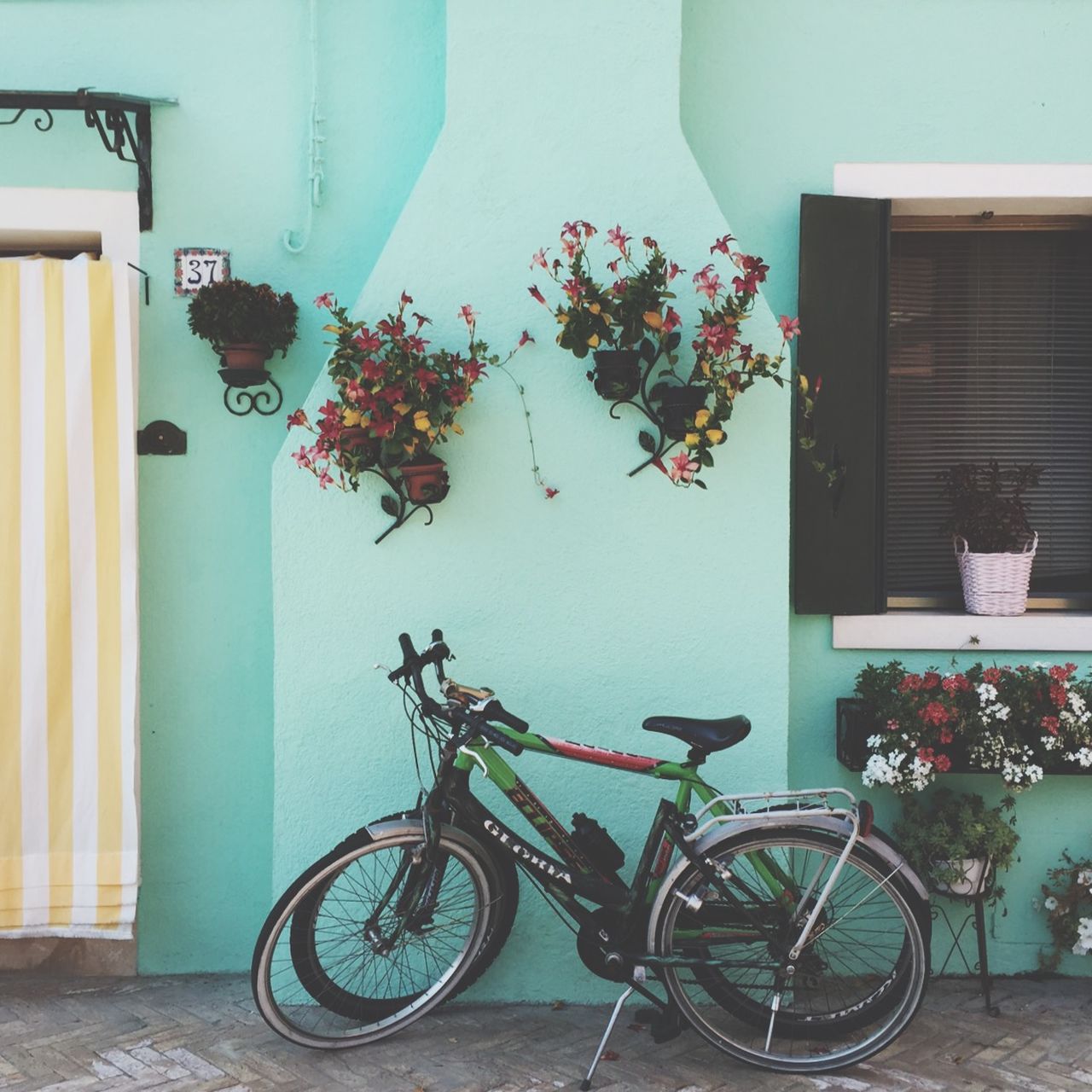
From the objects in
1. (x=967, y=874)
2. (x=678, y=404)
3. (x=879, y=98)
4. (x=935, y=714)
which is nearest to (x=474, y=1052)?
(x=967, y=874)

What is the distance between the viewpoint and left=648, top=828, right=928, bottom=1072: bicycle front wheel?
346 cm

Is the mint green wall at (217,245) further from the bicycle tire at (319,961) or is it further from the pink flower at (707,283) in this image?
the pink flower at (707,283)

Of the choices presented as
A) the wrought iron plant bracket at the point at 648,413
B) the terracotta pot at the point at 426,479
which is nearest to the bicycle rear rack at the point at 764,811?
the wrought iron plant bracket at the point at 648,413

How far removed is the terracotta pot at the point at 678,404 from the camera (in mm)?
3774

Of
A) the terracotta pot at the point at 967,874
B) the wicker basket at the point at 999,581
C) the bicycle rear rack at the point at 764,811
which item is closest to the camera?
the bicycle rear rack at the point at 764,811

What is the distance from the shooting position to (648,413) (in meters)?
3.93

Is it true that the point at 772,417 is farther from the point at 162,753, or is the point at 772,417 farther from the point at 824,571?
the point at 162,753

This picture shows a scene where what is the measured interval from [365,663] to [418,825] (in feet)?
2.31

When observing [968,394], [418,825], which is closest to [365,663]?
[418,825]

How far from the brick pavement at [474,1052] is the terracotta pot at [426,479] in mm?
1812

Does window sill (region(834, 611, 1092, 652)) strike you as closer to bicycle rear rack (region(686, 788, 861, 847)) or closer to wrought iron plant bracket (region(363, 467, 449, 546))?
bicycle rear rack (region(686, 788, 861, 847))

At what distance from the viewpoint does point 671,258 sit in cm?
395

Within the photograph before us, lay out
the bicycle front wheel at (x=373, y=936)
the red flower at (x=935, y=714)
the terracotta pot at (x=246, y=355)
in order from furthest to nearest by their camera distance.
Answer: the terracotta pot at (x=246, y=355) < the red flower at (x=935, y=714) < the bicycle front wheel at (x=373, y=936)

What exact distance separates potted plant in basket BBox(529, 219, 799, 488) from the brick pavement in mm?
1918
